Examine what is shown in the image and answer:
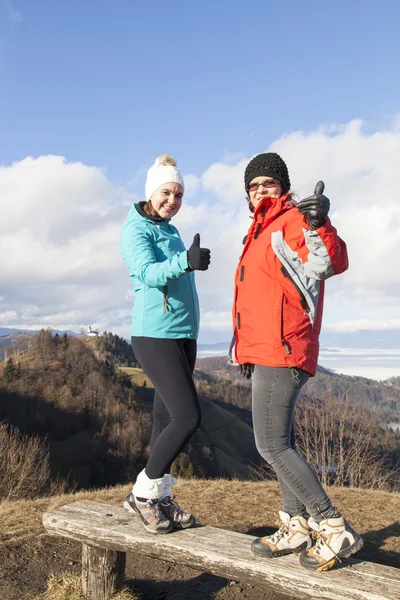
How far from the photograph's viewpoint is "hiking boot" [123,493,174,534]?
3525mm

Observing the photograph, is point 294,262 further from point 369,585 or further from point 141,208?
point 369,585

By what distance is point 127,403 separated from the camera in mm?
101500

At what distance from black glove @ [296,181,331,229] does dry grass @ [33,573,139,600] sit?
3.30 m

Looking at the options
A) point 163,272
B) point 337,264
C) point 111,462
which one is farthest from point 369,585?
point 111,462

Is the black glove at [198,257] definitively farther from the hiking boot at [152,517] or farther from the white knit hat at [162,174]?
the hiking boot at [152,517]

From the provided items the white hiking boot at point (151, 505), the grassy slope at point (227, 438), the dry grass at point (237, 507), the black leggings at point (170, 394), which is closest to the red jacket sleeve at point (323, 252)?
the black leggings at point (170, 394)

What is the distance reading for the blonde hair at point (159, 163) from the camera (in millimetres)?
3889

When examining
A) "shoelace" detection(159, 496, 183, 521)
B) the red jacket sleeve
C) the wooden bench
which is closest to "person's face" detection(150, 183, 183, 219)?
the red jacket sleeve

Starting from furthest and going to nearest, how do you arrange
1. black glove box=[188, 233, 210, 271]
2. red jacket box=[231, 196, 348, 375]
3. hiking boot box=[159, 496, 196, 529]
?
hiking boot box=[159, 496, 196, 529] → black glove box=[188, 233, 210, 271] → red jacket box=[231, 196, 348, 375]

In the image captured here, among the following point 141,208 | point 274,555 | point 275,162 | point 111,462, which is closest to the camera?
point 274,555

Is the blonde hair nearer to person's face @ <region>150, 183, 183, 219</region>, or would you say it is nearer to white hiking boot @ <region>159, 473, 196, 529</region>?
person's face @ <region>150, 183, 183, 219</region>

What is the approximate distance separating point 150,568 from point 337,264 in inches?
140

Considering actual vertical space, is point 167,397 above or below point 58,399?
above

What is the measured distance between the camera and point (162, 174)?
151 inches
